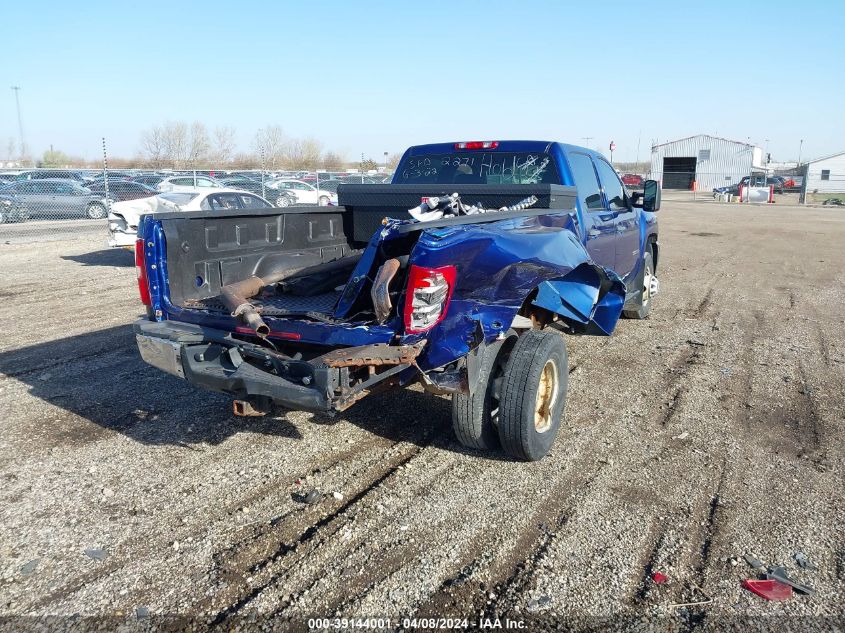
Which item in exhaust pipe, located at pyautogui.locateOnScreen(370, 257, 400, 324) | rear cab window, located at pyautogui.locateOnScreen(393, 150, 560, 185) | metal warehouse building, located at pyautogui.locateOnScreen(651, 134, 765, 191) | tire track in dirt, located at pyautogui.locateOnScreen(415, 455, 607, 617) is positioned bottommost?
tire track in dirt, located at pyautogui.locateOnScreen(415, 455, 607, 617)

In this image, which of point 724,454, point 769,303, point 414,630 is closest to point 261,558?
point 414,630

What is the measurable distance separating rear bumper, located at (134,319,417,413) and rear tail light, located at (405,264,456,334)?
0.23 metres

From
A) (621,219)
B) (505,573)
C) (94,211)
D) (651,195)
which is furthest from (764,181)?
(505,573)

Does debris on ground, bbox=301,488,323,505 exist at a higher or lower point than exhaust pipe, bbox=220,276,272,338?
lower

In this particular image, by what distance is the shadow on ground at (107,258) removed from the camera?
1288cm

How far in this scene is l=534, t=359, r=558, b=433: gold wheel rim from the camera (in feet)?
13.9

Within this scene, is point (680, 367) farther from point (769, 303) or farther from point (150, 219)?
point (150, 219)

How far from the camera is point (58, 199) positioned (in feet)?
71.2

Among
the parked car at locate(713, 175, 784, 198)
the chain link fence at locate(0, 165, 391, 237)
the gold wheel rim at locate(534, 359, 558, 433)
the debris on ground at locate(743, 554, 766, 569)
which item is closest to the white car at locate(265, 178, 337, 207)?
the chain link fence at locate(0, 165, 391, 237)

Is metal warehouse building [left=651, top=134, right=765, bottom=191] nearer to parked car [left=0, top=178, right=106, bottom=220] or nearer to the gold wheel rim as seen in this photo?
parked car [left=0, top=178, right=106, bottom=220]

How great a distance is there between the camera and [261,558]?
319 cm

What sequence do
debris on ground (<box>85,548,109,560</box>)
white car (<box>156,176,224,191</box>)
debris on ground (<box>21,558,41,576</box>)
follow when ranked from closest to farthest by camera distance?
1. debris on ground (<box>21,558,41,576</box>)
2. debris on ground (<box>85,548,109,560</box>)
3. white car (<box>156,176,224,191</box>)

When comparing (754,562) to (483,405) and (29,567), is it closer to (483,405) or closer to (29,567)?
(483,405)

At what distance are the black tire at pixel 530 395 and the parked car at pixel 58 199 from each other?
2075 cm
